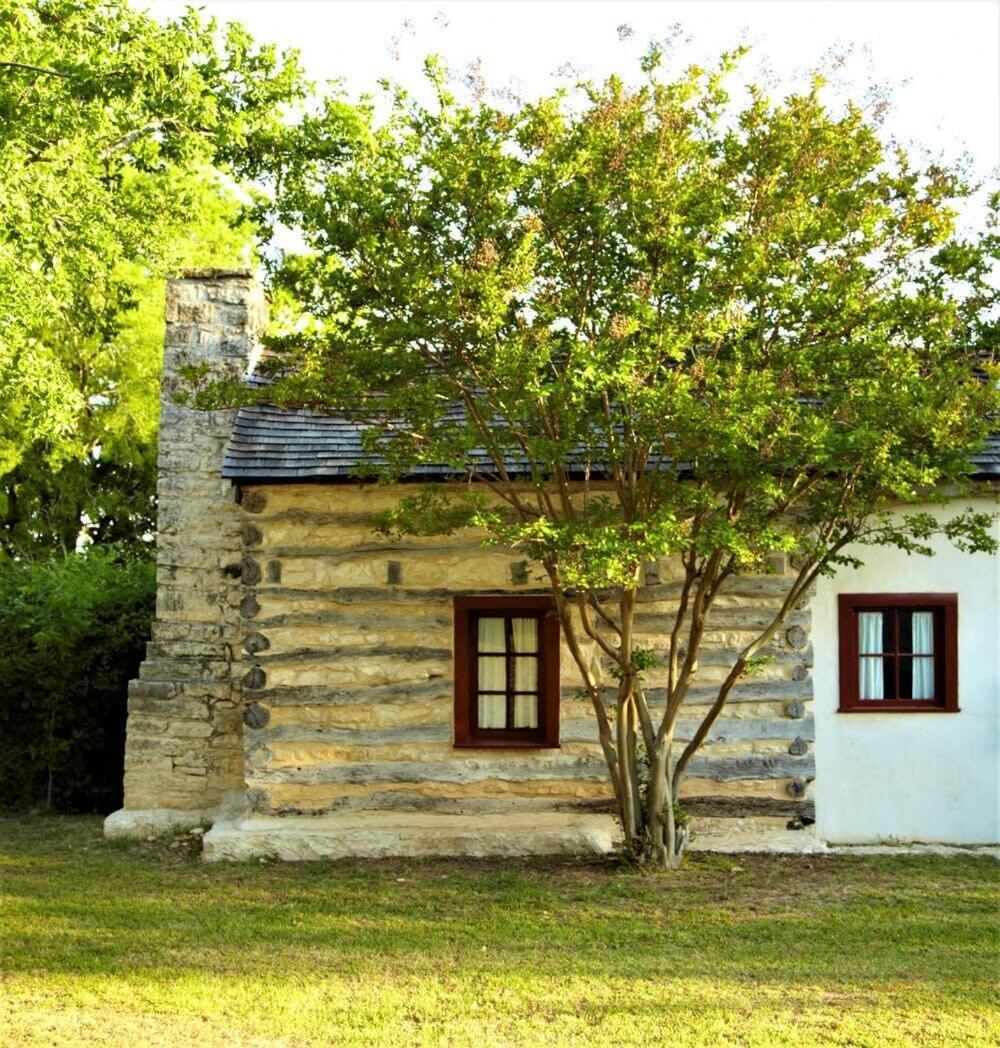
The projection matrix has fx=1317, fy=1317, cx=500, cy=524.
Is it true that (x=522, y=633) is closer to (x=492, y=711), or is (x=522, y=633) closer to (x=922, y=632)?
(x=492, y=711)

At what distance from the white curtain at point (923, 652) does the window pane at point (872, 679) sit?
0.27m

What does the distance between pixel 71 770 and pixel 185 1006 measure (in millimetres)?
6897

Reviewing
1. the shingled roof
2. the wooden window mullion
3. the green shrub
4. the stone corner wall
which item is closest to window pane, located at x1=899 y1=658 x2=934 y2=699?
the shingled roof

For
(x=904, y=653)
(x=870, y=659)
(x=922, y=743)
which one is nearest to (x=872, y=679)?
(x=870, y=659)

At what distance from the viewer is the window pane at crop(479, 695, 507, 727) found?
35.8 feet

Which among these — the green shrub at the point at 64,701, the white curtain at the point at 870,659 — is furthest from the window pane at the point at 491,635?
the green shrub at the point at 64,701

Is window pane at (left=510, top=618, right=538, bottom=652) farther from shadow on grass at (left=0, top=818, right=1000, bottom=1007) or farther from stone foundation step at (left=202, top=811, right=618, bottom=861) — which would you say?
shadow on grass at (left=0, top=818, right=1000, bottom=1007)

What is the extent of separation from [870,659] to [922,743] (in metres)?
0.79

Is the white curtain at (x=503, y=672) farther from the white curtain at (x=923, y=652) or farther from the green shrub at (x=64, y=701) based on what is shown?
the green shrub at (x=64, y=701)

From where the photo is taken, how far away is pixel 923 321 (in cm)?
884

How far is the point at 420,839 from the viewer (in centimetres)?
1024

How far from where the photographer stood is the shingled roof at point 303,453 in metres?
10.5

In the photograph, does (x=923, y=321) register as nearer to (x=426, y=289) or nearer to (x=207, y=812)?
(x=426, y=289)

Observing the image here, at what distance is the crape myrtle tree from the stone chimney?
8.97ft
